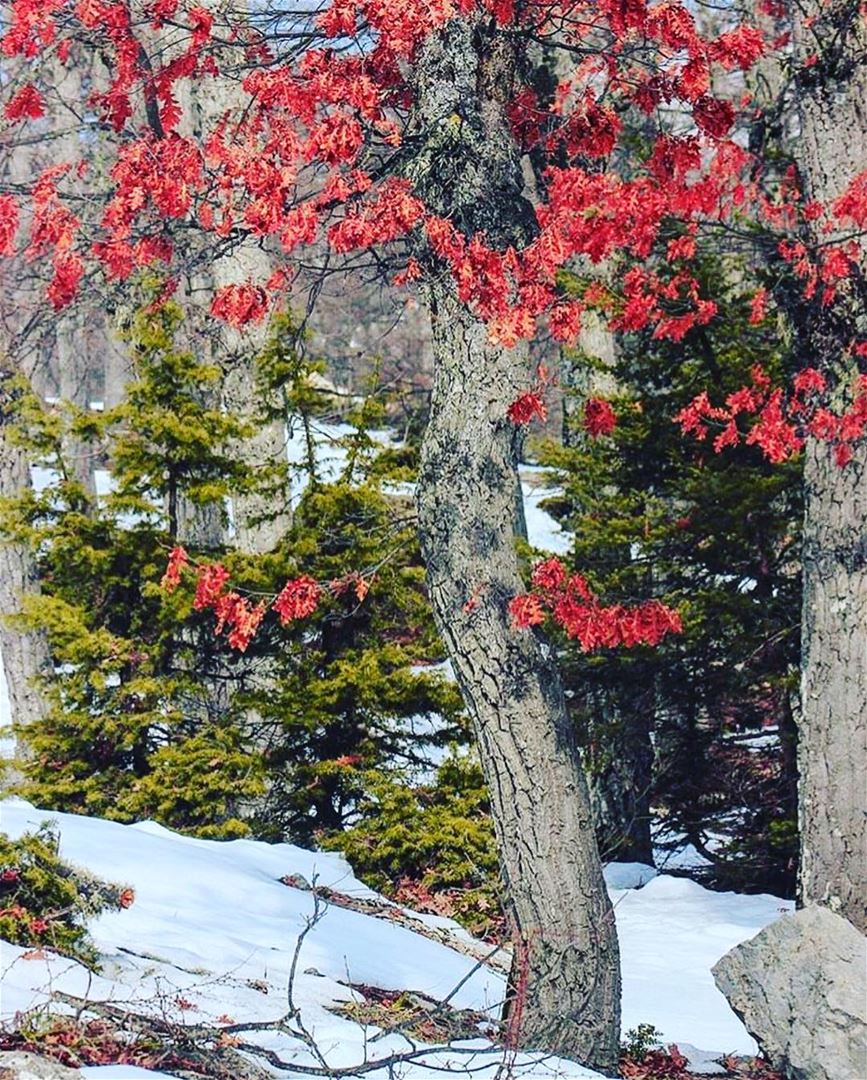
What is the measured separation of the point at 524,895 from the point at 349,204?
3.29 meters

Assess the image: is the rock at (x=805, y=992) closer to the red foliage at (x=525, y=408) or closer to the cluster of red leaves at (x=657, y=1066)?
the cluster of red leaves at (x=657, y=1066)

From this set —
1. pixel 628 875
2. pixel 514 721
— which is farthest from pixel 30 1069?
pixel 628 875

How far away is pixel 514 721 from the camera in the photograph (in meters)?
5.77

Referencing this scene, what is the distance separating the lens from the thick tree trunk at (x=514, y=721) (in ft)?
18.8

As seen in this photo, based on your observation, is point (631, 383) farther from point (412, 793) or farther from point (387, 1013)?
point (387, 1013)

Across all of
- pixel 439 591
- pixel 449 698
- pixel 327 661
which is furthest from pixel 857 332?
pixel 327 661

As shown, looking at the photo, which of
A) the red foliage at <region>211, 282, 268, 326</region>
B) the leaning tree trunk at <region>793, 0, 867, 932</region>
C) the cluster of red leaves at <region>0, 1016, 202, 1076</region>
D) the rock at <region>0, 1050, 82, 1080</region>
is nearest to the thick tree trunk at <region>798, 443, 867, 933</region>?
the leaning tree trunk at <region>793, 0, 867, 932</region>

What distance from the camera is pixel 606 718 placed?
11.4m

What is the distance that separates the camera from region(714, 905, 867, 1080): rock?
543cm

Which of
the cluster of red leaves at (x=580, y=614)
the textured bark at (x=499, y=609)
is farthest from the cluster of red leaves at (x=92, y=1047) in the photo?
the cluster of red leaves at (x=580, y=614)

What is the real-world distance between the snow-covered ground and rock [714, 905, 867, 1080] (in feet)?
3.43

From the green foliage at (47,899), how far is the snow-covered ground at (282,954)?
0.13 meters

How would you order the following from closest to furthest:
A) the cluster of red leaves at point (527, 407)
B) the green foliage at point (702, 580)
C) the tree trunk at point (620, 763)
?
the cluster of red leaves at point (527, 407), the green foliage at point (702, 580), the tree trunk at point (620, 763)

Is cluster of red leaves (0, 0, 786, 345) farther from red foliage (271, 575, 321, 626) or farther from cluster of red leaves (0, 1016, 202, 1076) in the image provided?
cluster of red leaves (0, 1016, 202, 1076)
